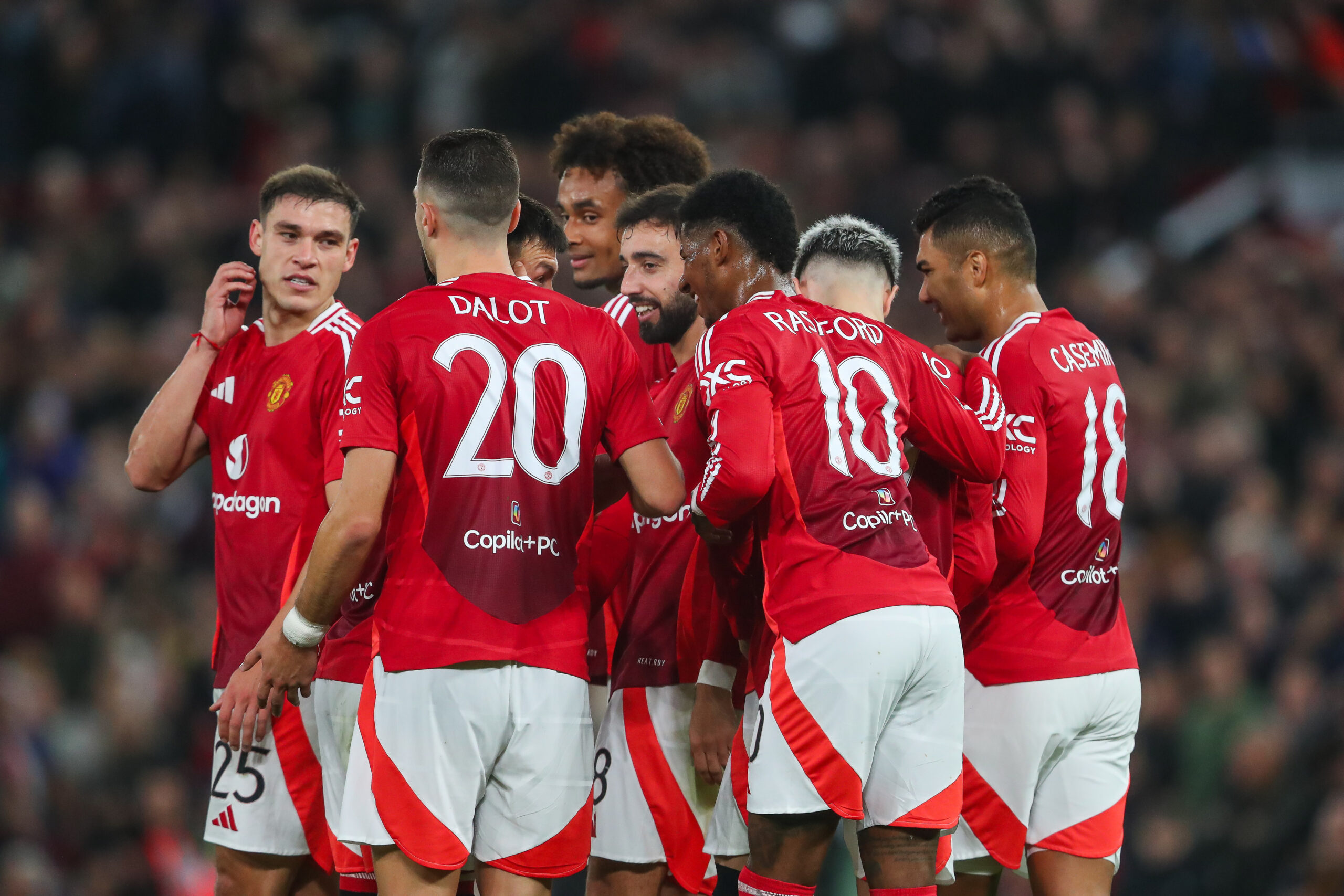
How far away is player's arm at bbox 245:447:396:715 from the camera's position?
416cm

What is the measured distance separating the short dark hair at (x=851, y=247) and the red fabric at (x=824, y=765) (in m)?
1.43

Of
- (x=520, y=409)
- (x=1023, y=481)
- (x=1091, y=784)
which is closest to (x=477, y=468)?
(x=520, y=409)

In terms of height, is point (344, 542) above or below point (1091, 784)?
above

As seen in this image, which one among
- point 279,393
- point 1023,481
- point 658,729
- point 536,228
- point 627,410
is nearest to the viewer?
point 627,410

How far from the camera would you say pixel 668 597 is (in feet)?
17.1

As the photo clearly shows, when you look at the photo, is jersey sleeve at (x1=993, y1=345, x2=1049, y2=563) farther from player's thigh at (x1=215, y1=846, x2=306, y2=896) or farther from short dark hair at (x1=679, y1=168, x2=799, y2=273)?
player's thigh at (x1=215, y1=846, x2=306, y2=896)

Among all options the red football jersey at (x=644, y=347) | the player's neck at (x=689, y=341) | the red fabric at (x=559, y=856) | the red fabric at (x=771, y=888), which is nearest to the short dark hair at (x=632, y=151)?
the red football jersey at (x=644, y=347)

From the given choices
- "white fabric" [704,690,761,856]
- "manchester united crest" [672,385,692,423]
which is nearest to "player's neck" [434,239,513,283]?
"manchester united crest" [672,385,692,423]

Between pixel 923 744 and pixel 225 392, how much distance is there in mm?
2696

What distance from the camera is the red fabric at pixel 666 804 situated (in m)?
5.07

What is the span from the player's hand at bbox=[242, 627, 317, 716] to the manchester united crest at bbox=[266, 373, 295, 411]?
38.7 inches

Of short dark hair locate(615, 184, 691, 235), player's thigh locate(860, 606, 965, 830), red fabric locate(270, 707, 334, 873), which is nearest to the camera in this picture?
player's thigh locate(860, 606, 965, 830)

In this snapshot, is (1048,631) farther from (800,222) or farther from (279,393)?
(800,222)

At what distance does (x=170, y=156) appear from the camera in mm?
13328
